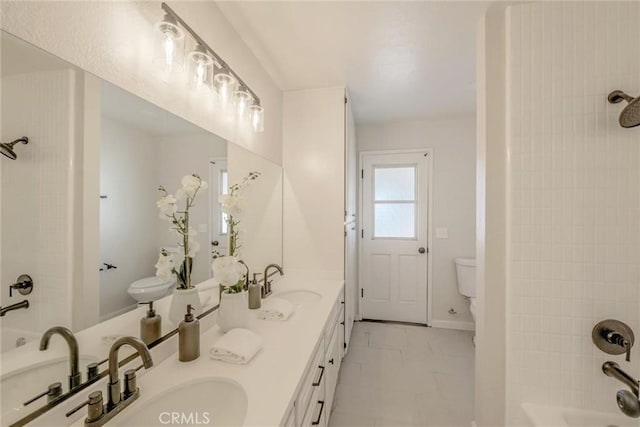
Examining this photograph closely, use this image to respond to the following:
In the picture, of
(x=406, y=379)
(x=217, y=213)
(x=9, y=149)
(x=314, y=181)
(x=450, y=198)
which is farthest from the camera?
(x=450, y=198)

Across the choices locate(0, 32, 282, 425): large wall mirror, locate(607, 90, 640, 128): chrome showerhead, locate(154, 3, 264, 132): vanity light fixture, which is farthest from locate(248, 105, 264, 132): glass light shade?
locate(607, 90, 640, 128): chrome showerhead

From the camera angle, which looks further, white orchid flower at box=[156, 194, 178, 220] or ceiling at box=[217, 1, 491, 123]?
ceiling at box=[217, 1, 491, 123]

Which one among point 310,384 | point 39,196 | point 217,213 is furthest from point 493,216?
point 39,196

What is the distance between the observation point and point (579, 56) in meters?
1.17

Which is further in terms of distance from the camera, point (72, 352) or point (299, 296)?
point (299, 296)

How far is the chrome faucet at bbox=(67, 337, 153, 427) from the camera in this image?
0.62m

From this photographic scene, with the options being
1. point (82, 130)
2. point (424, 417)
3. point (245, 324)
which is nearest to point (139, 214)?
point (82, 130)

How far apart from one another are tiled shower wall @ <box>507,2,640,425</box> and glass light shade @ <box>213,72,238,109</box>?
1.42 m

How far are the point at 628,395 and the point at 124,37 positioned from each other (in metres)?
2.28

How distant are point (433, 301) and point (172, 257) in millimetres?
2965

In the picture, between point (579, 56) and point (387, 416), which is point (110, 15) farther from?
point (387, 416)

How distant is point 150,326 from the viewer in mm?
928

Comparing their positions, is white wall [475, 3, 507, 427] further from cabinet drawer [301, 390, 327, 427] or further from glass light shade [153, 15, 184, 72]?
glass light shade [153, 15, 184, 72]

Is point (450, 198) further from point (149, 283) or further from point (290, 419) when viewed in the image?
point (149, 283)
